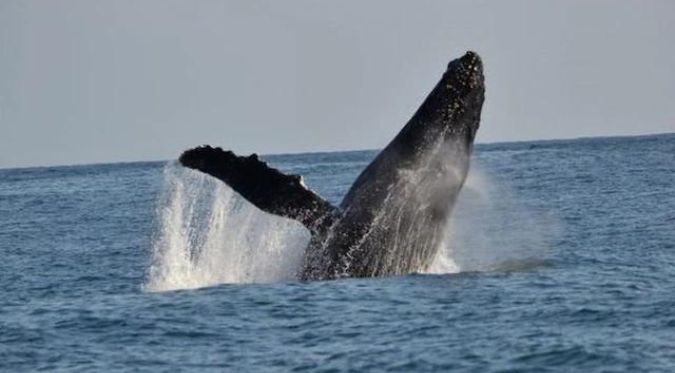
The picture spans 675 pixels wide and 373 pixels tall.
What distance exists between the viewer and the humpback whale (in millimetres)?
14141

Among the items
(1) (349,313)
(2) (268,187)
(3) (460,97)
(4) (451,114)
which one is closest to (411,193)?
(4) (451,114)

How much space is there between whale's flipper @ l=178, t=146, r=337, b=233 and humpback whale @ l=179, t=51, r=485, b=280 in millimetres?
10

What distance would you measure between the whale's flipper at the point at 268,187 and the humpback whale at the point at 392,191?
1 cm

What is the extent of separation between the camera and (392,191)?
1463 centimetres

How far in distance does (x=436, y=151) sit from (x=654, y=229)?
10054 mm

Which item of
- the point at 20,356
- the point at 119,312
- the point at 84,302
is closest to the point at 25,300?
the point at 84,302

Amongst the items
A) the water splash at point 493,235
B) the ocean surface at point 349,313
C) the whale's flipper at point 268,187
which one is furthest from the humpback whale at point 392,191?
the water splash at point 493,235

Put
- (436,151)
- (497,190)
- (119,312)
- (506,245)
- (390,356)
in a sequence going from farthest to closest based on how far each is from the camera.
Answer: (497,190), (506,245), (436,151), (119,312), (390,356)

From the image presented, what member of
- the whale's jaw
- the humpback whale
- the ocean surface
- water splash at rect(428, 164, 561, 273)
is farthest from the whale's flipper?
water splash at rect(428, 164, 561, 273)

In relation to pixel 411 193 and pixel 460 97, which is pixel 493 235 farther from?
pixel 411 193

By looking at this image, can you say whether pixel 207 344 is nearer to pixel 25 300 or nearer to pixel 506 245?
pixel 25 300

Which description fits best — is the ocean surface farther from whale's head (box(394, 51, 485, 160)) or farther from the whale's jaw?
whale's head (box(394, 51, 485, 160))

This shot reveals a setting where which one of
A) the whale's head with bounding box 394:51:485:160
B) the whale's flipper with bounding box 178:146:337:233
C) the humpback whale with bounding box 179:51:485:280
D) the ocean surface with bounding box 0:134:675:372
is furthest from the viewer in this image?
the whale's head with bounding box 394:51:485:160

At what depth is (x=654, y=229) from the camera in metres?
23.9
